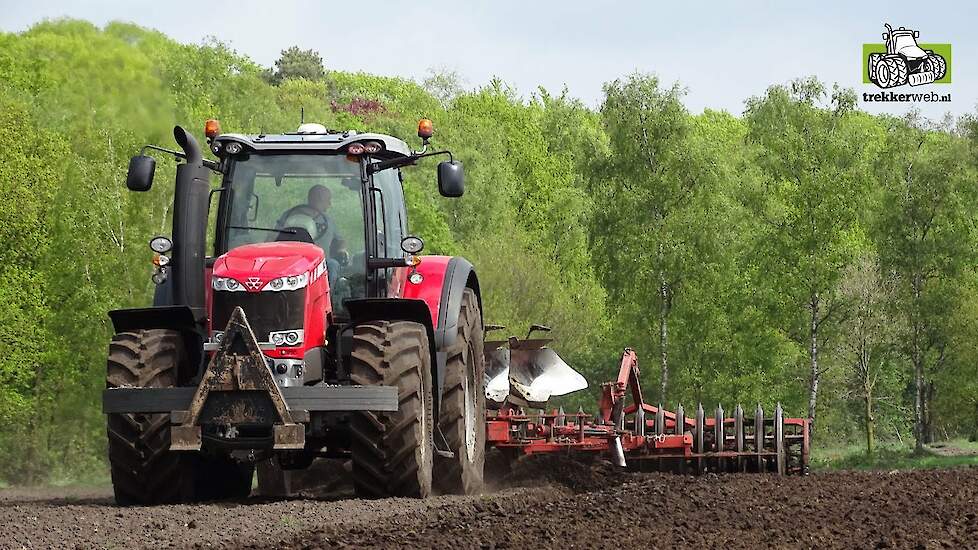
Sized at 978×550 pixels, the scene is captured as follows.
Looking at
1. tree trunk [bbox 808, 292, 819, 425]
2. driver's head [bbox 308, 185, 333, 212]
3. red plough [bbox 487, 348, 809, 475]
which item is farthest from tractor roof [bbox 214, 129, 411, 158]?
tree trunk [bbox 808, 292, 819, 425]

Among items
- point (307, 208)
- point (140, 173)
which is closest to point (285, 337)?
point (307, 208)

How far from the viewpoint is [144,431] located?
10789 mm

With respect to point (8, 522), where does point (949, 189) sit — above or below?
above

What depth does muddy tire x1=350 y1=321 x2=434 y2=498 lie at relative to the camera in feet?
34.9

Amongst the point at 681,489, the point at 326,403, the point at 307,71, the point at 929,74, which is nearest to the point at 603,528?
the point at 326,403

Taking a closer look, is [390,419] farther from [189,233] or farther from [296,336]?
[189,233]

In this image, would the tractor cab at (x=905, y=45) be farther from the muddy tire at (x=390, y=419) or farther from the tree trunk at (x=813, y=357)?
the muddy tire at (x=390, y=419)

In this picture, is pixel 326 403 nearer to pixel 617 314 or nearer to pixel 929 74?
pixel 617 314

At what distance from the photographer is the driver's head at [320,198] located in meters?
11.7

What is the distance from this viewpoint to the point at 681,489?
1212cm

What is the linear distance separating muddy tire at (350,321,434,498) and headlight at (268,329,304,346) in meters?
0.42

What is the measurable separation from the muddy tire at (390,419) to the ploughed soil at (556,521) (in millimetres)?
246

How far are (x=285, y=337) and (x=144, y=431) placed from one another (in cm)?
121

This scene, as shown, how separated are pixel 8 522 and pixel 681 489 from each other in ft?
17.4
